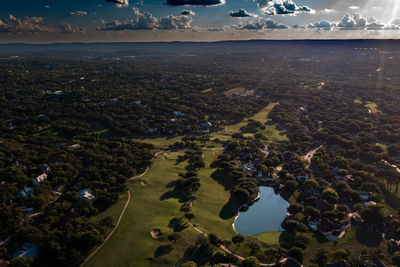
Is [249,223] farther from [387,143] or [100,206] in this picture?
[387,143]

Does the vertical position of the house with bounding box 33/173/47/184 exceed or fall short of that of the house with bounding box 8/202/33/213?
it exceeds it

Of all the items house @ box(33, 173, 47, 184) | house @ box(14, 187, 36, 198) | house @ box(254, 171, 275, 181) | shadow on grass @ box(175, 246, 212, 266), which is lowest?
shadow on grass @ box(175, 246, 212, 266)

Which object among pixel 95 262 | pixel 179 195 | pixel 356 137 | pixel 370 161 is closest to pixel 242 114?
pixel 356 137

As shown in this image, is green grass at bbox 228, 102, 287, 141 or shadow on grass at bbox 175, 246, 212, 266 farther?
green grass at bbox 228, 102, 287, 141

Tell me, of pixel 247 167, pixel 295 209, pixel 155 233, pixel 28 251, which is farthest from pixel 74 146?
pixel 295 209

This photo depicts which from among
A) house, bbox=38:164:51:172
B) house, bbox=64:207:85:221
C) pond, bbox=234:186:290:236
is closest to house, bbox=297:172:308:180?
pond, bbox=234:186:290:236

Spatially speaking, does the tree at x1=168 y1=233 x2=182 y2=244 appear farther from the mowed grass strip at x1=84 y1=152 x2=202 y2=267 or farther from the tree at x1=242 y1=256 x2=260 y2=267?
the tree at x1=242 y1=256 x2=260 y2=267
